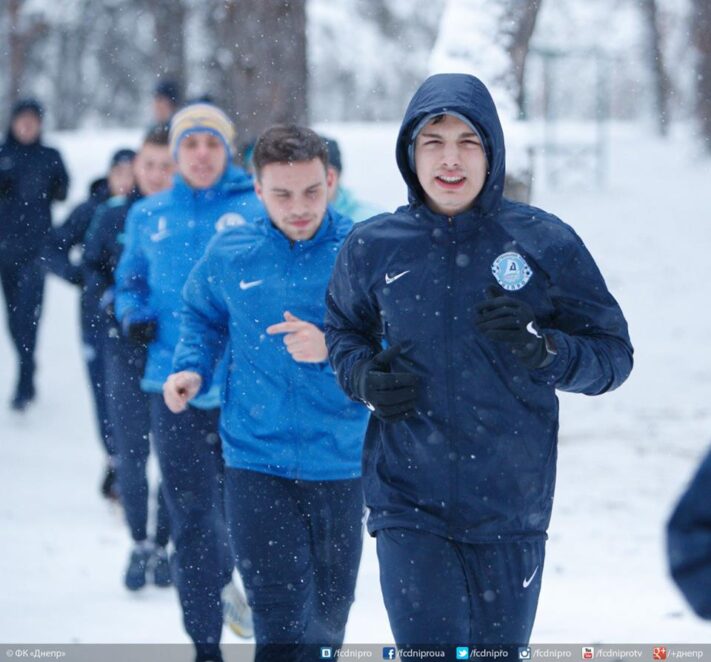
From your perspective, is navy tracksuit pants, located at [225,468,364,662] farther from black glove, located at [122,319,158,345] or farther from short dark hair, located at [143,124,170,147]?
short dark hair, located at [143,124,170,147]

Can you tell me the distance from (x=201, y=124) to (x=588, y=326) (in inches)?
100

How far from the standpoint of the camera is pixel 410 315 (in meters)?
3.21

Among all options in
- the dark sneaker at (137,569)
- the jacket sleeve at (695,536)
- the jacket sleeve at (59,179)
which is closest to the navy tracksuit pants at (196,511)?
the dark sneaker at (137,569)

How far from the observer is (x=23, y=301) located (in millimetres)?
10227

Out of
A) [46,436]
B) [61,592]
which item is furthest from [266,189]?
[46,436]

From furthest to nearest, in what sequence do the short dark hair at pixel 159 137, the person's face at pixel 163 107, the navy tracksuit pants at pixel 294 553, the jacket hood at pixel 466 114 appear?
the person's face at pixel 163 107
the short dark hair at pixel 159 137
the navy tracksuit pants at pixel 294 553
the jacket hood at pixel 466 114

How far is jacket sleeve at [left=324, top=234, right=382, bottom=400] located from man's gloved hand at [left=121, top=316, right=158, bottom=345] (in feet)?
5.45

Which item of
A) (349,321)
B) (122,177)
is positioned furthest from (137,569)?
(349,321)

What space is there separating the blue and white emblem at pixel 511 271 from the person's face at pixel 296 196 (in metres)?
1.08

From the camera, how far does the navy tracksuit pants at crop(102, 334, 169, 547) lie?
621cm

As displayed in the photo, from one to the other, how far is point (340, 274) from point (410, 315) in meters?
0.35

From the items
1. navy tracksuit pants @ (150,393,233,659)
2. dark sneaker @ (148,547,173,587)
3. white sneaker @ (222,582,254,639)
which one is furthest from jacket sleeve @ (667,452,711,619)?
dark sneaker @ (148,547,173,587)

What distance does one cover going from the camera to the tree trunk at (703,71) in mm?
23594

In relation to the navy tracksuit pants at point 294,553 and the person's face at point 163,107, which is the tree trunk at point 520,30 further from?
the navy tracksuit pants at point 294,553
